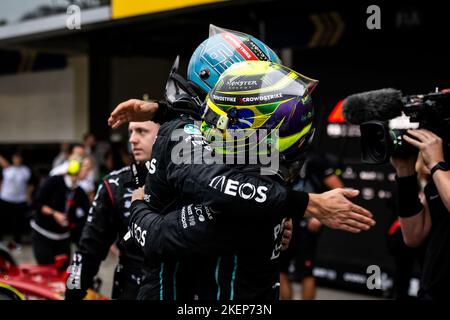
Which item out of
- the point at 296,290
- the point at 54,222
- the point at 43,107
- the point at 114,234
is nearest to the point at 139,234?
the point at 114,234

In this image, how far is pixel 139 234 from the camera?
7.64 ft

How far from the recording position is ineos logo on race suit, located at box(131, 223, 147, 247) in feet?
7.54

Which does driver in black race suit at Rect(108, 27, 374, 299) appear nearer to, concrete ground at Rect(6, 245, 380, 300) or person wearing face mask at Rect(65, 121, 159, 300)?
person wearing face mask at Rect(65, 121, 159, 300)

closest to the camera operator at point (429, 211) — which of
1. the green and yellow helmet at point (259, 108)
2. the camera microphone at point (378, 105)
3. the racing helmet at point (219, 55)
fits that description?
the camera microphone at point (378, 105)

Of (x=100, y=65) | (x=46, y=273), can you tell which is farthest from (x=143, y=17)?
(x=100, y=65)

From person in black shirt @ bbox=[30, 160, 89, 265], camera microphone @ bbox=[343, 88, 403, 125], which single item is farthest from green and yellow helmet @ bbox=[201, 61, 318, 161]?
person in black shirt @ bbox=[30, 160, 89, 265]

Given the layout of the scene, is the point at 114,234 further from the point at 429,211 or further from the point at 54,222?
the point at 54,222

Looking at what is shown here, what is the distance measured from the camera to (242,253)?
220cm

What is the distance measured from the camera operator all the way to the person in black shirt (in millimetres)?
4499

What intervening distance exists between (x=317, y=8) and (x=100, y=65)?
6027 mm

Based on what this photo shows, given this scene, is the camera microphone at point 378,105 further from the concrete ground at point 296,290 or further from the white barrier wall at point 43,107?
the white barrier wall at point 43,107
